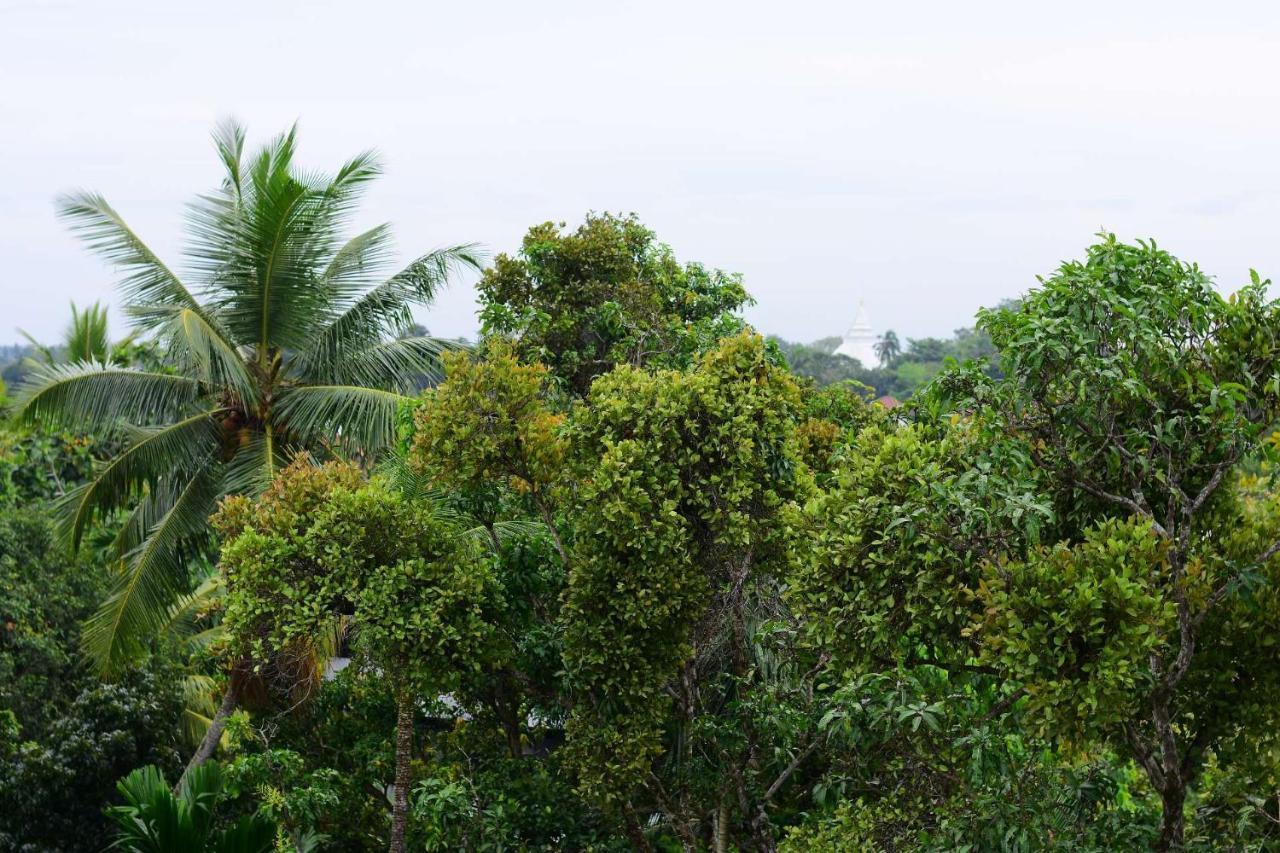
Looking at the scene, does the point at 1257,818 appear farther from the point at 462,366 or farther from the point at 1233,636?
the point at 462,366

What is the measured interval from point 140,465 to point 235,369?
1503mm

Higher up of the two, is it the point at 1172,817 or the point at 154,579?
the point at 1172,817

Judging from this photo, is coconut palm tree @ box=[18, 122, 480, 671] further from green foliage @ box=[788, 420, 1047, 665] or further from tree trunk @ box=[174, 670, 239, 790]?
green foliage @ box=[788, 420, 1047, 665]

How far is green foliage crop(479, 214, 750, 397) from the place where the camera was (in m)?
10.6

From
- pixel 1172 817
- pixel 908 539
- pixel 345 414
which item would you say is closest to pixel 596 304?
pixel 345 414

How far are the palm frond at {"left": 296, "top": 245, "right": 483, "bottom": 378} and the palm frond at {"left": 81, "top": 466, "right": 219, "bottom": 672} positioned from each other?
1.66 metres

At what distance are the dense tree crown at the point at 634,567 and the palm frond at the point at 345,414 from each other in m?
0.04

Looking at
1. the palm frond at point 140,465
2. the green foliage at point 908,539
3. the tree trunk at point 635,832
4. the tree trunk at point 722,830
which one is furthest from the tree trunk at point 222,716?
the green foliage at point 908,539

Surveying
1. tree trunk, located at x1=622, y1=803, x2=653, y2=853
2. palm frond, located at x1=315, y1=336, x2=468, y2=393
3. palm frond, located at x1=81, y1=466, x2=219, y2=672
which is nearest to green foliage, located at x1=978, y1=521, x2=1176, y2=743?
tree trunk, located at x1=622, y1=803, x2=653, y2=853

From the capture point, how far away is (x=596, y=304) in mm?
11117

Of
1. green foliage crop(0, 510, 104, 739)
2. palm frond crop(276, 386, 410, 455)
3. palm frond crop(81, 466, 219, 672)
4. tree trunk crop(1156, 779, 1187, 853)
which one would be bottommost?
green foliage crop(0, 510, 104, 739)

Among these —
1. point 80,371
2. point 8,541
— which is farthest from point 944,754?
point 8,541

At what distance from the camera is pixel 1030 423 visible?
19.4 ft

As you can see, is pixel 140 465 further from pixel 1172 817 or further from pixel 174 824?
pixel 1172 817
